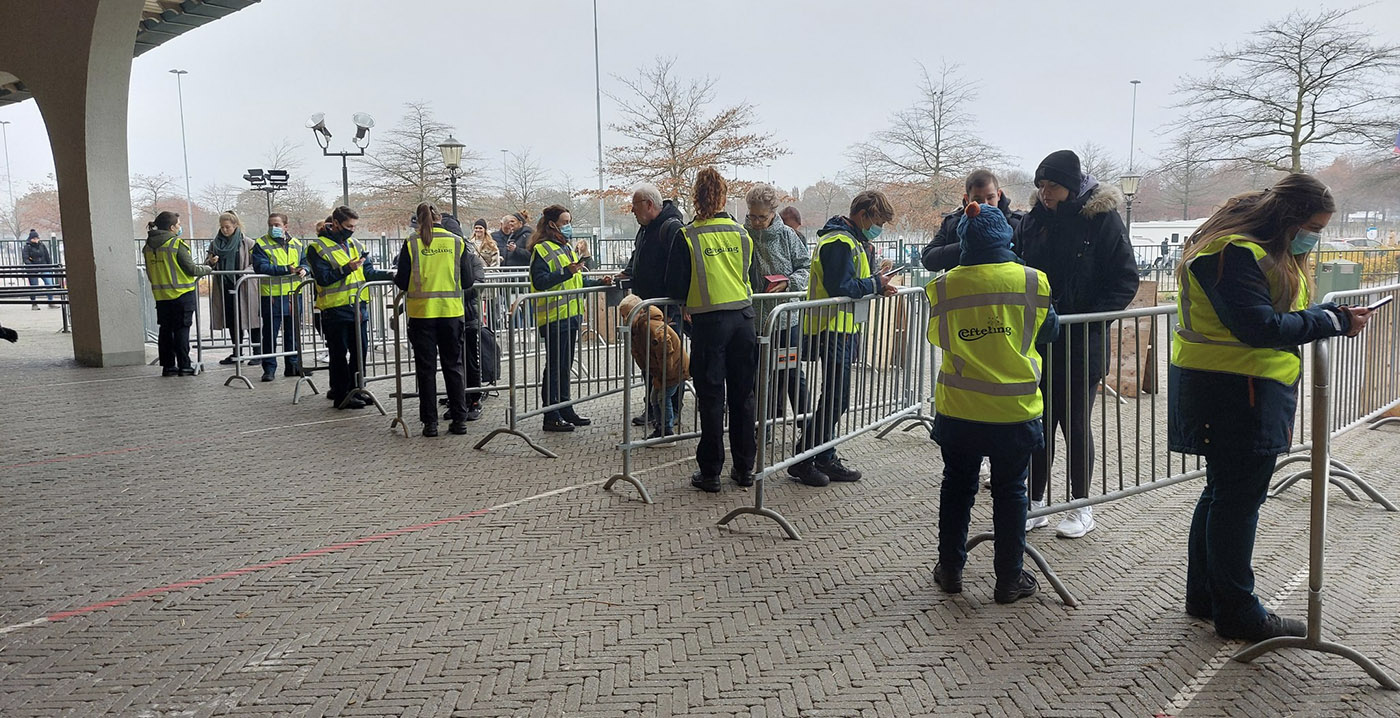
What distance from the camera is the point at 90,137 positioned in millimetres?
11773

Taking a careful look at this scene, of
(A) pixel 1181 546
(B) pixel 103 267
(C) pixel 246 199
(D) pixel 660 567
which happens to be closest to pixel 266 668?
(D) pixel 660 567

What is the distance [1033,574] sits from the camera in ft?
15.0

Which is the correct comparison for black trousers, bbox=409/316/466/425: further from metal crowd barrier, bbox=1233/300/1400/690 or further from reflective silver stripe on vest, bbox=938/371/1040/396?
metal crowd barrier, bbox=1233/300/1400/690

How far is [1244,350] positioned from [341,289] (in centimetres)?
793

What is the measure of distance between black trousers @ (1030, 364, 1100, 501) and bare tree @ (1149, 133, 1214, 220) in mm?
27469

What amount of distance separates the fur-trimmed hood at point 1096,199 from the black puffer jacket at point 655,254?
8.08ft

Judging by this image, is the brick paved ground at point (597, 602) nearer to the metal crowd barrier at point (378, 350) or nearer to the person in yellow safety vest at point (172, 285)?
the metal crowd barrier at point (378, 350)

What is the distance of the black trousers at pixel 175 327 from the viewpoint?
11.4m

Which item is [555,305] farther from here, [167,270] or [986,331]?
[167,270]

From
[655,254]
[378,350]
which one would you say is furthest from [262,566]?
[378,350]

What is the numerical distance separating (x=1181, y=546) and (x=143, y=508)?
→ 20.1ft

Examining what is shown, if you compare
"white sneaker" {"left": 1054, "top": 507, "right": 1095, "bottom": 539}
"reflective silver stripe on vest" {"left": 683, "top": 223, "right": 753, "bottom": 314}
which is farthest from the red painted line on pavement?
"white sneaker" {"left": 1054, "top": 507, "right": 1095, "bottom": 539}

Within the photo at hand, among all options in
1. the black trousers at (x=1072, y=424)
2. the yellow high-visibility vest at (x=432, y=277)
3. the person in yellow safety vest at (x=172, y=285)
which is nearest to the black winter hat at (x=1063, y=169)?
the black trousers at (x=1072, y=424)

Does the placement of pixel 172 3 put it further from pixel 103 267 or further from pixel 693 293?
pixel 693 293
